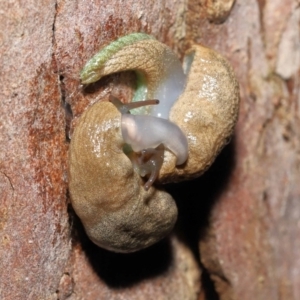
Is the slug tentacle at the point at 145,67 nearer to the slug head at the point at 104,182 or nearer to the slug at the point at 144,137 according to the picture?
the slug at the point at 144,137

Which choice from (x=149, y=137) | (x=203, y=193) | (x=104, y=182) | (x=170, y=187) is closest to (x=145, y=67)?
(x=149, y=137)

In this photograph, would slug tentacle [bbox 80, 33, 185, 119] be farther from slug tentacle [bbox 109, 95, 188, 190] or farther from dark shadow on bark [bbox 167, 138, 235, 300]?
dark shadow on bark [bbox 167, 138, 235, 300]

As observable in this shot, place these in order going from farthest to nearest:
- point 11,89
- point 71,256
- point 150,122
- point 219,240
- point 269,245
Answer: point 269,245
point 219,240
point 71,256
point 150,122
point 11,89

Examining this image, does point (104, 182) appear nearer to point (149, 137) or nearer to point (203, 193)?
point (149, 137)

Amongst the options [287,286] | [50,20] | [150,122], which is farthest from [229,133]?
[287,286]

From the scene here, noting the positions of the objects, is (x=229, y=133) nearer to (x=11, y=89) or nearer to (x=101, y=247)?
(x=101, y=247)

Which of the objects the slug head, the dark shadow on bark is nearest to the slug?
the slug head

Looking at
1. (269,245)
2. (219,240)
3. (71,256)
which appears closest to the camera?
(71,256)
